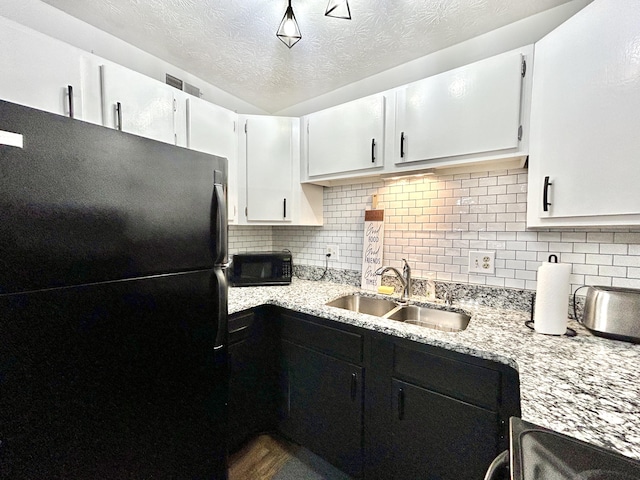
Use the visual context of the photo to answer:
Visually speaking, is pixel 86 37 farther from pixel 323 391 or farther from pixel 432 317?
pixel 432 317

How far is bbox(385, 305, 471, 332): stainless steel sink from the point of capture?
1.53 metres

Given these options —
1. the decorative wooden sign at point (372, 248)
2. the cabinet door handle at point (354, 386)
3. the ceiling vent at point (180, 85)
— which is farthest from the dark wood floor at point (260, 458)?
the ceiling vent at point (180, 85)

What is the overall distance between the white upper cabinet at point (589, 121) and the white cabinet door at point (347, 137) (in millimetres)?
762

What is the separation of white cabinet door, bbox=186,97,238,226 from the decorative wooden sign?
97cm

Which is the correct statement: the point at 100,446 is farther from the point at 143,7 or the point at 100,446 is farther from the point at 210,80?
the point at 210,80

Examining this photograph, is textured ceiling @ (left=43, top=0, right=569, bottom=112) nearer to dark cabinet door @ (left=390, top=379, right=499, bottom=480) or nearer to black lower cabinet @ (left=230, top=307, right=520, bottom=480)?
black lower cabinet @ (left=230, top=307, right=520, bottom=480)

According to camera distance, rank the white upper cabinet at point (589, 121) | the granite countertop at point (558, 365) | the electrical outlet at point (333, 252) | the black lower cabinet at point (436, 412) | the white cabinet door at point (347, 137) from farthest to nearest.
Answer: the electrical outlet at point (333, 252), the white cabinet door at point (347, 137), the black lower cabinet at point (436, 412), the white upper cabinet at point (589, 121), the granite countertop at point (558, 365)

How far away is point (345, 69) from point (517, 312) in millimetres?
1846

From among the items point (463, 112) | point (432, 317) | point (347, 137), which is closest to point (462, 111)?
point (463, 112)

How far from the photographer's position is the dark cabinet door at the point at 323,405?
1.38m

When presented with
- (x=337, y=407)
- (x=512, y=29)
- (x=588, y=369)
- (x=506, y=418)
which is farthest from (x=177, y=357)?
(x=512, y=29)

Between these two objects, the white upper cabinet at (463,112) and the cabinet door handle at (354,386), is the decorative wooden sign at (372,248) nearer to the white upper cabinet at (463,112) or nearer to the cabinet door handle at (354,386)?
the white upper cabinet at (463,112)

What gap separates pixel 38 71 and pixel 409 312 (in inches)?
83.5

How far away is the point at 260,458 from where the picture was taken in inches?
64.3
